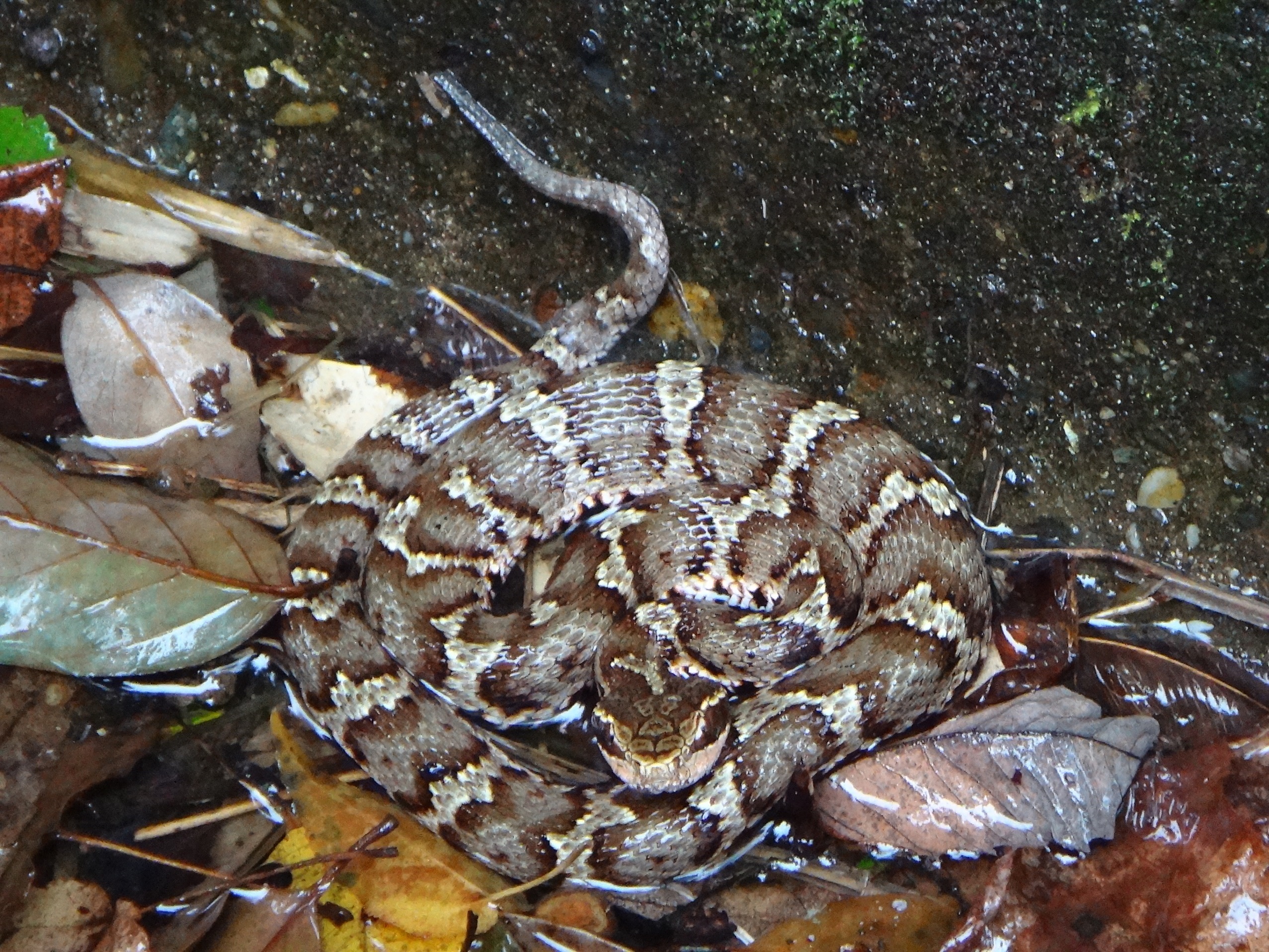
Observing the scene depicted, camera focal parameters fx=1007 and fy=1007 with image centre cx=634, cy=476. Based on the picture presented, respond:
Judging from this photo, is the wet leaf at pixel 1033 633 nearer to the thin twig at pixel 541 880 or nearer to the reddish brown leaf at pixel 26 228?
the thin twig at pixel 541 880

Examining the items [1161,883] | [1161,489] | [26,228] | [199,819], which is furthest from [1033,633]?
[26,228]

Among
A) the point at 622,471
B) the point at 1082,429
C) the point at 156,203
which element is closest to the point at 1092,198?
the point at 1082,429

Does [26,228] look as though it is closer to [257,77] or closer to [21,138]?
[21,138]

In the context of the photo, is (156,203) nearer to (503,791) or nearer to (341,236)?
(341,236)

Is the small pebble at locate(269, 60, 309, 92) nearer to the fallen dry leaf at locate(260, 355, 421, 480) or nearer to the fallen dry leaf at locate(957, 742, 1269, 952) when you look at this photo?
the fallen dry leaf at locate(260, 355, 421, 480)

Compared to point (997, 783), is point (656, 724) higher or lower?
lower

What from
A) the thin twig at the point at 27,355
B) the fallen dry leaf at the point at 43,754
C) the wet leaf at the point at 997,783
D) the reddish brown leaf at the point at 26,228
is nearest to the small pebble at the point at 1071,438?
the wet leaf at the point at 997,783

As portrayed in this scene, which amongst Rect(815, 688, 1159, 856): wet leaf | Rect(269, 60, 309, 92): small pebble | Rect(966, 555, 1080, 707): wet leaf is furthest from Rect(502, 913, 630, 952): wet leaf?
Rect(269, 60, 309, 92): small pebble
